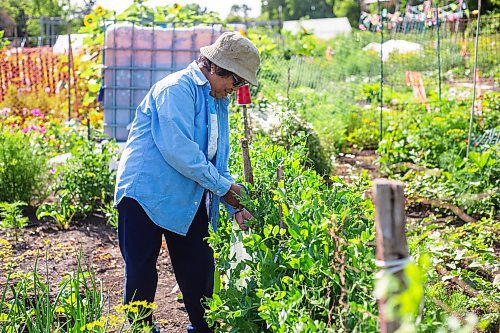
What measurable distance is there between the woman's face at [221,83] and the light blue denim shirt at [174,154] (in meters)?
0.03

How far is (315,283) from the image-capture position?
2.38 m

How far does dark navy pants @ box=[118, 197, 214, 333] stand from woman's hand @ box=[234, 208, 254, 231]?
19cm

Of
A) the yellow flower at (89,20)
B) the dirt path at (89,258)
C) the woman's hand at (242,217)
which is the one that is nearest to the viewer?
the woman's hand at (242,217)

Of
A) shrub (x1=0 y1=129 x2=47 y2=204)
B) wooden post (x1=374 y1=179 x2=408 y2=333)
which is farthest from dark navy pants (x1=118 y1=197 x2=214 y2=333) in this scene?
shrub (x1=0 y1=129 x2=47 y2=204)

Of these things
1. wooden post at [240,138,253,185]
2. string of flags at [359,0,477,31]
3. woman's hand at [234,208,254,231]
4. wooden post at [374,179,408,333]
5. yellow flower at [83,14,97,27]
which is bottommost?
woman's hand at [234,208,254,231]

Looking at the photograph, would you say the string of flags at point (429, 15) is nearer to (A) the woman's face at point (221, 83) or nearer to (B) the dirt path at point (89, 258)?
(B) the dirt path at point (89, 258)

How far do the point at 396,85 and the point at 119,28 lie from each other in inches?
295

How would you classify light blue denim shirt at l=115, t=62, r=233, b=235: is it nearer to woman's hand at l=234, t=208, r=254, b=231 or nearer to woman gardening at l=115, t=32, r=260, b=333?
woman gardening at l=115, t=32, r=260, b=333

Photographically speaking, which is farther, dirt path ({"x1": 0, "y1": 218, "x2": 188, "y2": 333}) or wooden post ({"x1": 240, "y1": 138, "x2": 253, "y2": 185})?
dirt path ({"x1": 0, "y1": 218, "x2": 188, "y2": 333})

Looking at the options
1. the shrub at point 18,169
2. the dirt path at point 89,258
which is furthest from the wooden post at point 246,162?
the shrub at point 18,169

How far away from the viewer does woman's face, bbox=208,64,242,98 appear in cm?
329

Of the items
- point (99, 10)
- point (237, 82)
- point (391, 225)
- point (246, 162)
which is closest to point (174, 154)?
point (246, 162)

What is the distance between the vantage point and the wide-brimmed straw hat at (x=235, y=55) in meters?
3.20

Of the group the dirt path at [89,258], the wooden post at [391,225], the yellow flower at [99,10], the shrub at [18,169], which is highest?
the yellow flower at [99,10]
